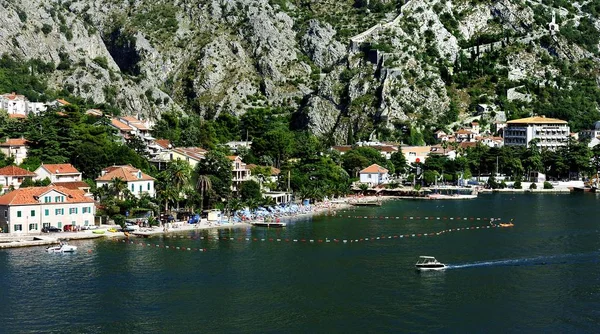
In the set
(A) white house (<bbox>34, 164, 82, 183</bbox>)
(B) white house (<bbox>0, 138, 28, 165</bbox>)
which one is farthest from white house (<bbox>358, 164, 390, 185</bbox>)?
(B) white house (<bbox>0, 138, 28, 165</bbox>)

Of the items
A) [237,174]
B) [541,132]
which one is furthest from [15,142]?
[541,132]

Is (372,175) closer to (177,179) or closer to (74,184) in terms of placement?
(177,179)

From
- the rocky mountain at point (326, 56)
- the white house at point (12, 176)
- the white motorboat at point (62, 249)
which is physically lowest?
the white motorboat at point (62, 249)

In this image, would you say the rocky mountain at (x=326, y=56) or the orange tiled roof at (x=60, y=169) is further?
the rocky mountain at (x=326, y=56)

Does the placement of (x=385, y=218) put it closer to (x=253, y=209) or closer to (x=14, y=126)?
(x=253, y=209)

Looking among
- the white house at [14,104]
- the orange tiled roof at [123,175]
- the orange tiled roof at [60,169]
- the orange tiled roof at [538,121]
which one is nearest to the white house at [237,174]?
the orange tiled roof at [123,175]

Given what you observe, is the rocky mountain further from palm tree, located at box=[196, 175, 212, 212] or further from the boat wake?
the boat wake

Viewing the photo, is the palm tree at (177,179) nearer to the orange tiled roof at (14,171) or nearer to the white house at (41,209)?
the white house at (41,209)

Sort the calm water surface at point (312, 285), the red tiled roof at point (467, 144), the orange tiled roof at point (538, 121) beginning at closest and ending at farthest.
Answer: the calm water surface at point (312, 285) < the red tiled roof at point (467, 144) < the orange tiled roof at point (538, 121)
